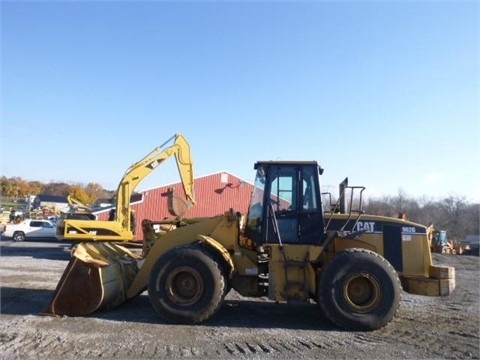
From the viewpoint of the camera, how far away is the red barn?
30969mm

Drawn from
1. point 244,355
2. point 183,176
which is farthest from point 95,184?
point 244,355

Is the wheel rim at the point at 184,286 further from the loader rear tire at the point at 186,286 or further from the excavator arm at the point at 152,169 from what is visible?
the excavator arm at the point at 152,169

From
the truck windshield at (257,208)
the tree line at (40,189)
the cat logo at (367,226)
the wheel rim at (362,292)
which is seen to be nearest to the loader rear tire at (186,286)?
the truck windshield at (257,208)

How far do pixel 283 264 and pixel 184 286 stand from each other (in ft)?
5.62

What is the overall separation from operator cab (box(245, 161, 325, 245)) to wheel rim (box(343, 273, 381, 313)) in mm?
917

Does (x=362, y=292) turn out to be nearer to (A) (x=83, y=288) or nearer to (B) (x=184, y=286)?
(B) (x=184, y=286)

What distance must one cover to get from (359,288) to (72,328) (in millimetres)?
4569

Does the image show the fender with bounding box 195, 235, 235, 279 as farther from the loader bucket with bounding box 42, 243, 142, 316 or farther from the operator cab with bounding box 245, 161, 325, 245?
the loader bucket with bounding box 42, 243, 142, 316

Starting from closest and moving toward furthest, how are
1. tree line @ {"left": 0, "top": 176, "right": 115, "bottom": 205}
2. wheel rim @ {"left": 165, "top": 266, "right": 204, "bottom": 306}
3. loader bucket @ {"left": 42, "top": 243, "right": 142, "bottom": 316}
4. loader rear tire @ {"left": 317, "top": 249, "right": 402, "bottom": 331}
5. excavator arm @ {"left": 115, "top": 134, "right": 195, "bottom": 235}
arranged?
1. loader rear tire @ {"left": 317, "top": 249, "right": 402, "bottom": 331}
2. wheel rim @ {"left": 165, "top": 266, "right": 204, "bottom": 306}
3. loader bucket @ {"left": 42, "top": 243, "right": 142, "bottom": 316}
4. excavator arm @ {"left": 115, "top": 134, "right": 195, "bottom": 235}
5. tree line @ {"left": 0, "top": 176, "right": 115, "bottom": 205}

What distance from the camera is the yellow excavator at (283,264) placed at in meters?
7.53

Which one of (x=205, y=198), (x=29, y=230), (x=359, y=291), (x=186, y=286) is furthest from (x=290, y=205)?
(x=29, y=230)

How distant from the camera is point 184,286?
789 centimetres

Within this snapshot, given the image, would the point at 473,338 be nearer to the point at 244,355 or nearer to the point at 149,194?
the point at 244,355

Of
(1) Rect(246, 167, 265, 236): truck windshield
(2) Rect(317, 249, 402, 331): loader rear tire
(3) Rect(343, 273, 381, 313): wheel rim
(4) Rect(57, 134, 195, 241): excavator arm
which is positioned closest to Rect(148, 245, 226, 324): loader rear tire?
(1) Rect(246, 167, 265, 236): truck windshield
